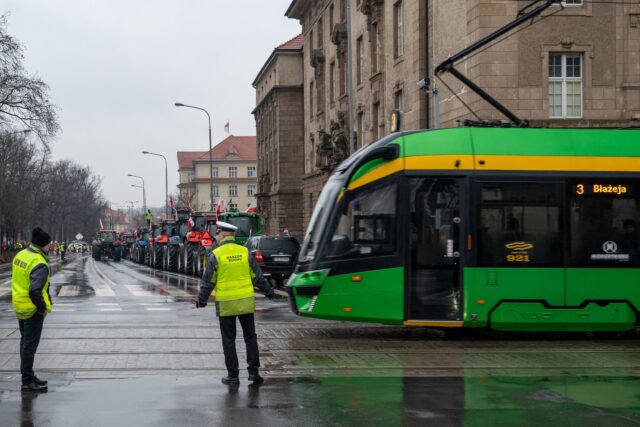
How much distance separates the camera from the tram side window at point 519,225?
45.3ft

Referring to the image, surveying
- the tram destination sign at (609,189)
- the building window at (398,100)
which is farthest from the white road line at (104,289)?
the tram destination sign at (609,189)

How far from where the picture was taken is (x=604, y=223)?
14.1m

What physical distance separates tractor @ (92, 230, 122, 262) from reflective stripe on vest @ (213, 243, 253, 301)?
234 feet

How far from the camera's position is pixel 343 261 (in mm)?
13828

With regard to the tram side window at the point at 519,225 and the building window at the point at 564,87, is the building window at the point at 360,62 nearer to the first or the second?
the building window at the point at 564,87

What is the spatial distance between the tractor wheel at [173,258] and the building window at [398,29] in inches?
539

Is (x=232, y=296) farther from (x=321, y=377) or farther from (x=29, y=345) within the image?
(x=29, y=345)

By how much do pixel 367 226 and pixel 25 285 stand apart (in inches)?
229

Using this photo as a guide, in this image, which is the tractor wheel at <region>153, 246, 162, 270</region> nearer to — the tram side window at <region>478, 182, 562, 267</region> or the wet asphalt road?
the wet asphalt road

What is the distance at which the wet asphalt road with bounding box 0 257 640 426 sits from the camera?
26.8 feet

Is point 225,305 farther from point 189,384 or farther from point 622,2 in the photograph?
point 622,2

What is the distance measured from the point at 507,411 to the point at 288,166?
6008cm

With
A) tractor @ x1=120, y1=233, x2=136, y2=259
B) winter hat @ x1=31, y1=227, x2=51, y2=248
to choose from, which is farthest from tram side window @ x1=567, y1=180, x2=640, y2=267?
tractor @ x1=120, y1=233, x2=136, y2=259

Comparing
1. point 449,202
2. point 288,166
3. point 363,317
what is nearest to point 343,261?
point 363,317
